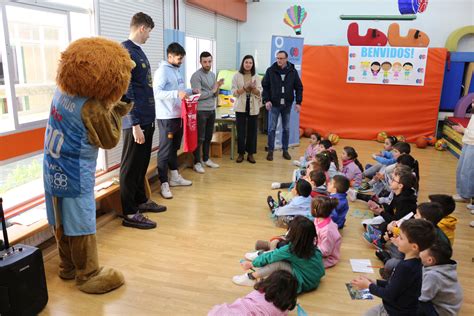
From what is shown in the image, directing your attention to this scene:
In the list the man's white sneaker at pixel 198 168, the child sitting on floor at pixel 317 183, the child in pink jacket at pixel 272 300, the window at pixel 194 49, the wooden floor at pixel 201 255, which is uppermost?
the window at pixel 194 49

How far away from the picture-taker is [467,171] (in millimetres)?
4406

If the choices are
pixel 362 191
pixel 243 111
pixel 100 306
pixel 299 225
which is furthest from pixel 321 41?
pixel 100 306

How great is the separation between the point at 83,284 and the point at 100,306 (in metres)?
0.23

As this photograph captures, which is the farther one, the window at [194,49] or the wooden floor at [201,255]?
the window at [194,49]

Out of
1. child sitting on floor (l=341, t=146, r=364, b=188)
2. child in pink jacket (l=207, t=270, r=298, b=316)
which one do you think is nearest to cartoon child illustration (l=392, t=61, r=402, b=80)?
child sitting on floor (l=341, t=146, r=364, b=188)

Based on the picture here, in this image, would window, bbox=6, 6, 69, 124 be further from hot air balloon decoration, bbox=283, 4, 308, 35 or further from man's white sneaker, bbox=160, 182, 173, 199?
hot air balloon decoration, bbox=283, 4, 308, 35

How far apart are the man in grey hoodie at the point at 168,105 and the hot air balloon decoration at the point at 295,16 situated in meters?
4.22

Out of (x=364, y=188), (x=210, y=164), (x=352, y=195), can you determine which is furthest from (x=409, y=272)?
(x=210, y=164)

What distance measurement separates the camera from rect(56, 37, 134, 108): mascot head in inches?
93.2

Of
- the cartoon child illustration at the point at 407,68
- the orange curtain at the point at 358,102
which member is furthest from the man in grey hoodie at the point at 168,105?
the cartoon child illustration at the point at 407,68

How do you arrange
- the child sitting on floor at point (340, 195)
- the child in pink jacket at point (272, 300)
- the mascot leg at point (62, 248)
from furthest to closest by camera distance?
the child sitting on floor at point (340, 195), the mascot leg at point (62, 248), the child in pink jacket at point (272, 300)

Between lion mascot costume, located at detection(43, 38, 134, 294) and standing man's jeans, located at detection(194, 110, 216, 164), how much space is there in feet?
8.95

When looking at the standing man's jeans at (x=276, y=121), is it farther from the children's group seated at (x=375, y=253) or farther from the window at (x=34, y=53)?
the window at (x=34, y=53)

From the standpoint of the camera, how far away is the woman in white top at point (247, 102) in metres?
5.71
